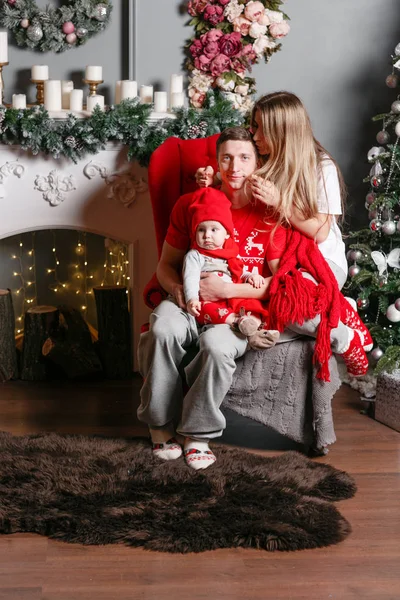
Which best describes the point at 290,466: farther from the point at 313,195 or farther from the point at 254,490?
the point at 313,195

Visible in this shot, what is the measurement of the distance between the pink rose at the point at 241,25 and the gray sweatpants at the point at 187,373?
155cm

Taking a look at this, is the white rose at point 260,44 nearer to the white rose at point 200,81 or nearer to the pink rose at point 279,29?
the pink rose at point 279,29

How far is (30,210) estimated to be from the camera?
148 inches

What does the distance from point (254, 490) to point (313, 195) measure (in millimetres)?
1019

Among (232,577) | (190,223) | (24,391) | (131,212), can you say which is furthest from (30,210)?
(232,577)

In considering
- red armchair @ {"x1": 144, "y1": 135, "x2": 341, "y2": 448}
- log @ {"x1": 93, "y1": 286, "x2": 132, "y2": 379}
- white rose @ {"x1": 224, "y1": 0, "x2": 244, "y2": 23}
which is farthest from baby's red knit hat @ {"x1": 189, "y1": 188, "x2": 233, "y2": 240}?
white rose @ {"x1": 224, "y1": 0, "x2": 244, "y2": 23}

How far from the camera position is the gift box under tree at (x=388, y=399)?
3262 millimetres

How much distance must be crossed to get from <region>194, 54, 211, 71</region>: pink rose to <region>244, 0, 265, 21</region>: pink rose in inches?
10.2

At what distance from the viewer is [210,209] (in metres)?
2.84

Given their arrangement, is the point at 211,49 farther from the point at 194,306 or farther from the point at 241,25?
the point at 194,306

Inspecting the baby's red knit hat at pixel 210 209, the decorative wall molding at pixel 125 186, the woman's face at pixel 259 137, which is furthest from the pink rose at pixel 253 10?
the baby's red knit hat at pixel 210 209

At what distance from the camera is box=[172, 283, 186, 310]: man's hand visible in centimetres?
288

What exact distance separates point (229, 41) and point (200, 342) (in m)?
1.62

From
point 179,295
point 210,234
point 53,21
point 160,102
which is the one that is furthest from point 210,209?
point 53,21
